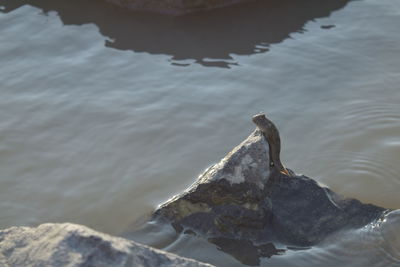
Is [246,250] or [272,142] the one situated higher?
[272,142]

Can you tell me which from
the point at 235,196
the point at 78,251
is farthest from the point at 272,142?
the point at 78,251

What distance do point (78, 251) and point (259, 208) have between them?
1701mm

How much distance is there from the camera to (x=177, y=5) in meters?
8.83

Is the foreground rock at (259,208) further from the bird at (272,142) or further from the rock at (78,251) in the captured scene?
the rock at (78,251)

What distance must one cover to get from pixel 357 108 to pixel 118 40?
3.17m

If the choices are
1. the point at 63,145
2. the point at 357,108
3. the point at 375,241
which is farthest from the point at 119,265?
the point at 357,108

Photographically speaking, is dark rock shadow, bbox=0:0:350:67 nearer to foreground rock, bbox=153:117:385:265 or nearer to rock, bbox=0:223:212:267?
foreground rock, bbox=153:117:385:265

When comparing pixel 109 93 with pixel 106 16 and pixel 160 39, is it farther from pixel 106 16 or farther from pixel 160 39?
pixel 106 16

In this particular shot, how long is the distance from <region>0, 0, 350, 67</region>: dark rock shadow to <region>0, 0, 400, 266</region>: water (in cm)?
2

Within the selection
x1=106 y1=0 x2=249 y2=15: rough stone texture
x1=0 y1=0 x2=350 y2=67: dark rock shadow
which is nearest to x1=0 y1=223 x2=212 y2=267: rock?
x1=0 y1=0 x2=350 y2=67: dark rock shadow

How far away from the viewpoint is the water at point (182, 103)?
18.4 ft

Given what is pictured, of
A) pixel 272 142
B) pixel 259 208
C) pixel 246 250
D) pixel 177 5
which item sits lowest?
pixel 246 250

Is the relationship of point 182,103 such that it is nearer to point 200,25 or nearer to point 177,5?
point 200,25

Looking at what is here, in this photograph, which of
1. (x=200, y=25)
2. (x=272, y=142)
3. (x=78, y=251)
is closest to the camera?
(x=78, y=251)
